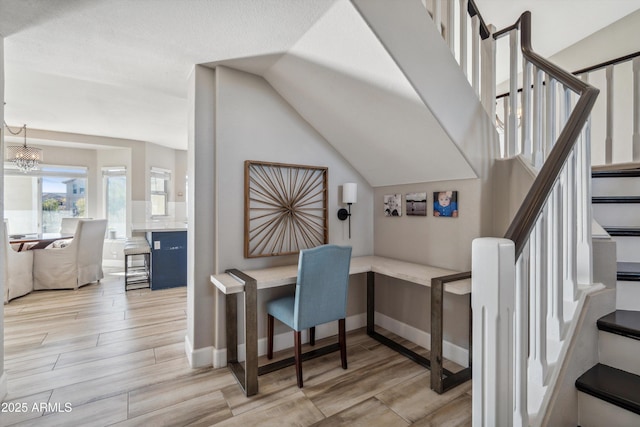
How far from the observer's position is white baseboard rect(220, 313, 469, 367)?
7.66 feet

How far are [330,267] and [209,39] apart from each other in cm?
175

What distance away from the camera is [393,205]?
2.91 meters

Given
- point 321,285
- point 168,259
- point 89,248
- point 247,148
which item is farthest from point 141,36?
point 89,248

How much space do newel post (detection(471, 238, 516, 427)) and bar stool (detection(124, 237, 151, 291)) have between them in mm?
4626

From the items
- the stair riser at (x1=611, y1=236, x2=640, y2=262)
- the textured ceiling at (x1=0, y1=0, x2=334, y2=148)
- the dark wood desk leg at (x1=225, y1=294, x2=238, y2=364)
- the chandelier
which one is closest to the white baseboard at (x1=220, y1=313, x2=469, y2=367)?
the dark wood desk leg at (x1=225, y1=294, x2=238, y2=364)

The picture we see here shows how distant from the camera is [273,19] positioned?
1.69 metres

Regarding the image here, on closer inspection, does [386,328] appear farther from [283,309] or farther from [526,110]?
[526,110]

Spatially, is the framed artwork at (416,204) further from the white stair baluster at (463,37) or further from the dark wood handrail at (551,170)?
the dark wood handrail at (551,170)

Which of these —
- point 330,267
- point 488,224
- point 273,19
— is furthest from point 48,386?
point 488,224

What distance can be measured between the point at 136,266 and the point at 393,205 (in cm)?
485

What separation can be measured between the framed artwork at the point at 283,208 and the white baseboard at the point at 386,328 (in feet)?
2.57

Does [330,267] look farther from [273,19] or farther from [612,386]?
[273,19]

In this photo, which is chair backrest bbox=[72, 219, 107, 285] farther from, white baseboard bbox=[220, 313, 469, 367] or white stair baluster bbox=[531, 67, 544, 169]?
white stair baluster bbox=[531, 67, 544, 169]

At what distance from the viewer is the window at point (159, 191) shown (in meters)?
6.11
